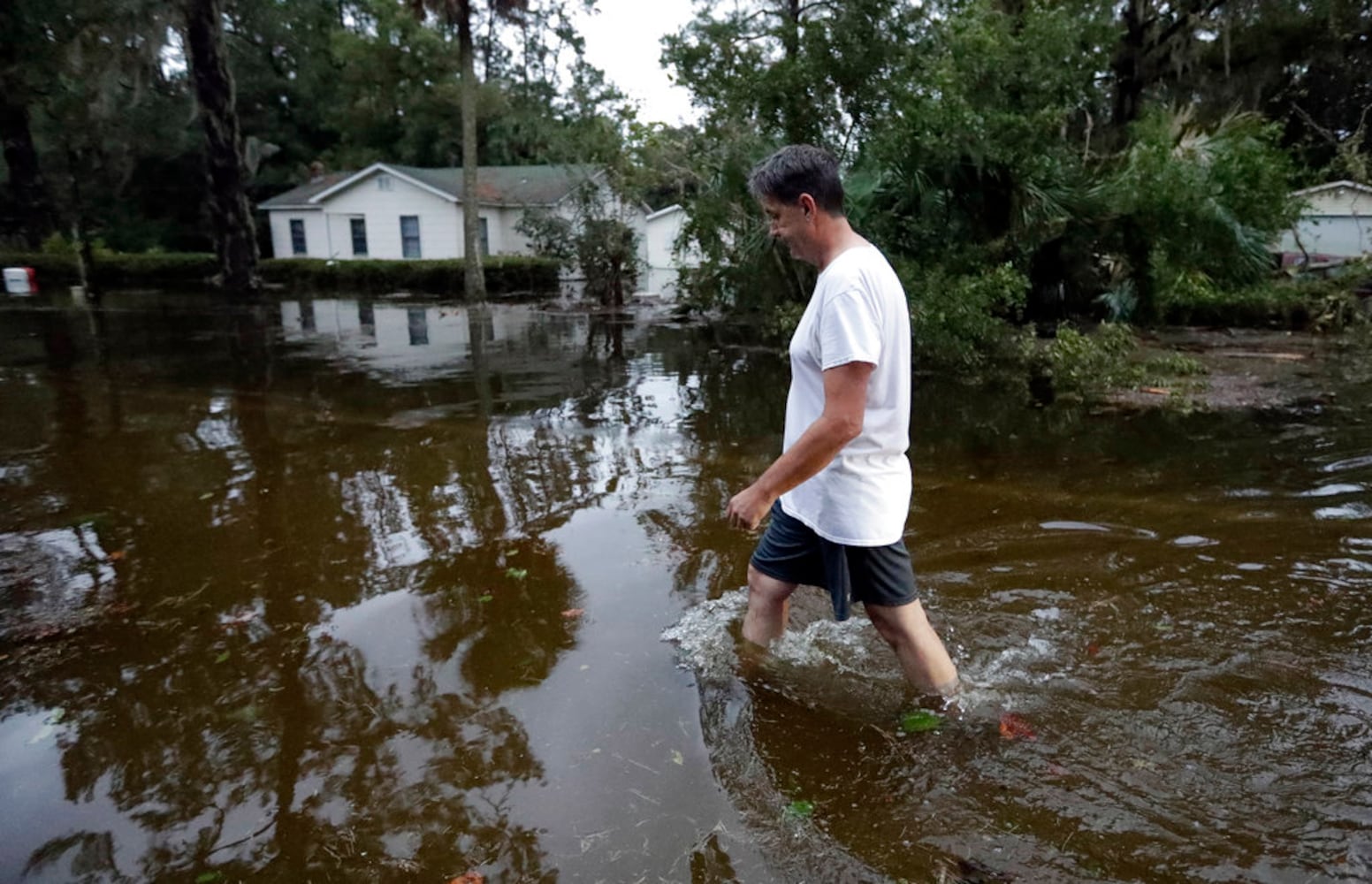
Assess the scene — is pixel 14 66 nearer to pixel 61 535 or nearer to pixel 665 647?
pixel 61 535

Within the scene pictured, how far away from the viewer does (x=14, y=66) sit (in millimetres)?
19984

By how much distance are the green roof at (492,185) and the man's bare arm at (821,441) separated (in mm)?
26756

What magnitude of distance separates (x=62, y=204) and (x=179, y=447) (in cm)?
3362

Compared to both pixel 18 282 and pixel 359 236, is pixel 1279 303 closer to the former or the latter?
pixel 359 236

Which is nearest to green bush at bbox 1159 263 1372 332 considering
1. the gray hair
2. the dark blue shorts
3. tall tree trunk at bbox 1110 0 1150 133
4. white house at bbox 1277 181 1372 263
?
tall tree trunk at bbox 1110 0 1150 133

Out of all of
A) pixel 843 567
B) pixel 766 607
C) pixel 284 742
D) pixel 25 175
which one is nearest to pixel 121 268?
pixel 25 175

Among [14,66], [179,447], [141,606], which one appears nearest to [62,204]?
[14,66]

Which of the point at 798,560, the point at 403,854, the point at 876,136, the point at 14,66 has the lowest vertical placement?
the point at 403,854

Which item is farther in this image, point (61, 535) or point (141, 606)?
point (61, 535)

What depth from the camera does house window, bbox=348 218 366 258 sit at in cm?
3121

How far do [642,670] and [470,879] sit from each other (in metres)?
1.19

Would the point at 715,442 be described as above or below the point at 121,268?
below

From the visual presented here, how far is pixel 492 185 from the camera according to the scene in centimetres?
3116

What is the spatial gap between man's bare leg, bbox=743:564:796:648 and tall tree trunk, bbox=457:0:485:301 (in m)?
18.8
